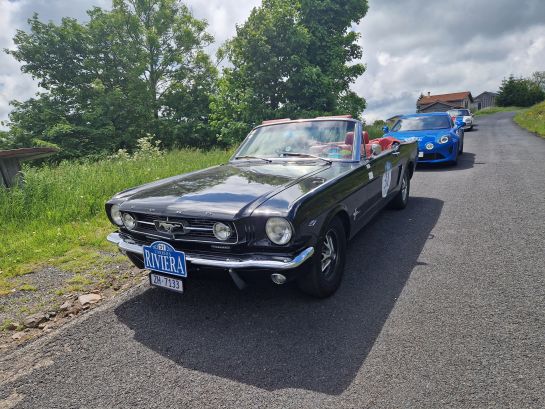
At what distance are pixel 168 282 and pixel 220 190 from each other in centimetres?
84

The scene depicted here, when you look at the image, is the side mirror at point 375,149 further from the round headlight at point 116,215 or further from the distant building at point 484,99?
the distant building at point 484,99

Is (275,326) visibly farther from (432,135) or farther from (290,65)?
(290,65)

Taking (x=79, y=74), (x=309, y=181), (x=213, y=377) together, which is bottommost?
(x=213, y=377)

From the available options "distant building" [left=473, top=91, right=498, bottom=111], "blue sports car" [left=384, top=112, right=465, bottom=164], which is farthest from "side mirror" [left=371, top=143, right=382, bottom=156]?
"distant building" [left=473, top=91, right=498, bottom=111]

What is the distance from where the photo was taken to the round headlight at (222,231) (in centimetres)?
257

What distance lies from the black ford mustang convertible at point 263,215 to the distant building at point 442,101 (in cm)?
8501

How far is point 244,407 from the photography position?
1957mm

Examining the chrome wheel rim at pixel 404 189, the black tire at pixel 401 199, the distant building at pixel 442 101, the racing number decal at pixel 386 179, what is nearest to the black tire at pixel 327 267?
the racing number decal at pixel 386 179

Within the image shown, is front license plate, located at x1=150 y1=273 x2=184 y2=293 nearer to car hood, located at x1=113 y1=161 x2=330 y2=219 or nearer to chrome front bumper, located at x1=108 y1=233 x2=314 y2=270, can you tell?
chrome front bumper, located at x1=108 y1=233 x2=314 y2=270

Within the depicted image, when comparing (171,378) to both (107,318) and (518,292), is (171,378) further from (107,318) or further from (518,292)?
(518,292)

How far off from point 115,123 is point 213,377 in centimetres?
2490

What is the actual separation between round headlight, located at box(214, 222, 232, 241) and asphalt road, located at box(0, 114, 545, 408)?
0.46 m

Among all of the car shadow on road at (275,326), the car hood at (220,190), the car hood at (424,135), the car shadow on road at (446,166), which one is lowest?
the car shadow on road at (275,326)

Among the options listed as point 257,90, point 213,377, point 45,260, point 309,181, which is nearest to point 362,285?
point 309,181
